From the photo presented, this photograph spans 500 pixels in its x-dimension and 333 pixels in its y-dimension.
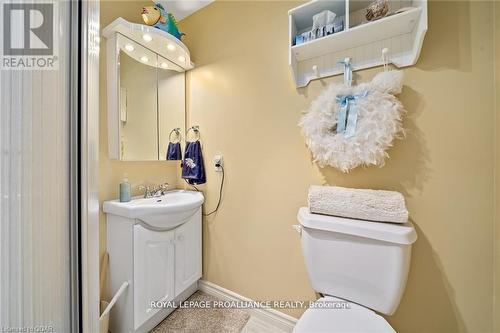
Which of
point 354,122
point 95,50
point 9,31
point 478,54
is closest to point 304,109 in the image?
point 354,122

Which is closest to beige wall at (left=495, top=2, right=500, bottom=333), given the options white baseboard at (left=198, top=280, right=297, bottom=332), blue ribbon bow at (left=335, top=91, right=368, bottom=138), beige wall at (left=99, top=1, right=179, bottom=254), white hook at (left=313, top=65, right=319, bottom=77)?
blue ribbon bow at (left=335, top=91, right=368, bottom=138)

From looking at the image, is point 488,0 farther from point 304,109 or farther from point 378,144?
point 304,109

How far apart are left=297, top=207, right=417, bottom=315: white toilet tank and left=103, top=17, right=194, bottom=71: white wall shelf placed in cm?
142

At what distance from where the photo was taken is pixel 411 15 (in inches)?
32.7

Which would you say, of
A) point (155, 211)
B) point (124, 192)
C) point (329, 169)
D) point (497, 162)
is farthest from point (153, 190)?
point (497, 162)

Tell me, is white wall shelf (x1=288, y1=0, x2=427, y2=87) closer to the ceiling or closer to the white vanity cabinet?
the ceiling

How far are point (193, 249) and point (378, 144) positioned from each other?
4.38ft

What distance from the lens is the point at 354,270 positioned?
0.85 meters

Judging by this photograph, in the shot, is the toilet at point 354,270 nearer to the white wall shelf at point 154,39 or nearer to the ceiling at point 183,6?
the white wall shelf at point 154,39

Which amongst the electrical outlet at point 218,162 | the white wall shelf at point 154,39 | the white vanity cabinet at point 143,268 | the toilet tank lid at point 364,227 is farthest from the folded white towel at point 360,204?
the white wall shelf at point 154,39

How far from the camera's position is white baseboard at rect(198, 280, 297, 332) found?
1.20 meters

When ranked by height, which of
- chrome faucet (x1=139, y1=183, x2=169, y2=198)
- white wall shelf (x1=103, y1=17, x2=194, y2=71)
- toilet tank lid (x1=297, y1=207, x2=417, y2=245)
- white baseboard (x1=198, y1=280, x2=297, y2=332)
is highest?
white wall shelf (x1=103, y1=17, x2=194, y2=71)

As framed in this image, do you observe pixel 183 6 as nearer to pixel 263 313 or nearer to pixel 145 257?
pixel 145 257

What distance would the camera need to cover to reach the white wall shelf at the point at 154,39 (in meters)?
1.22
